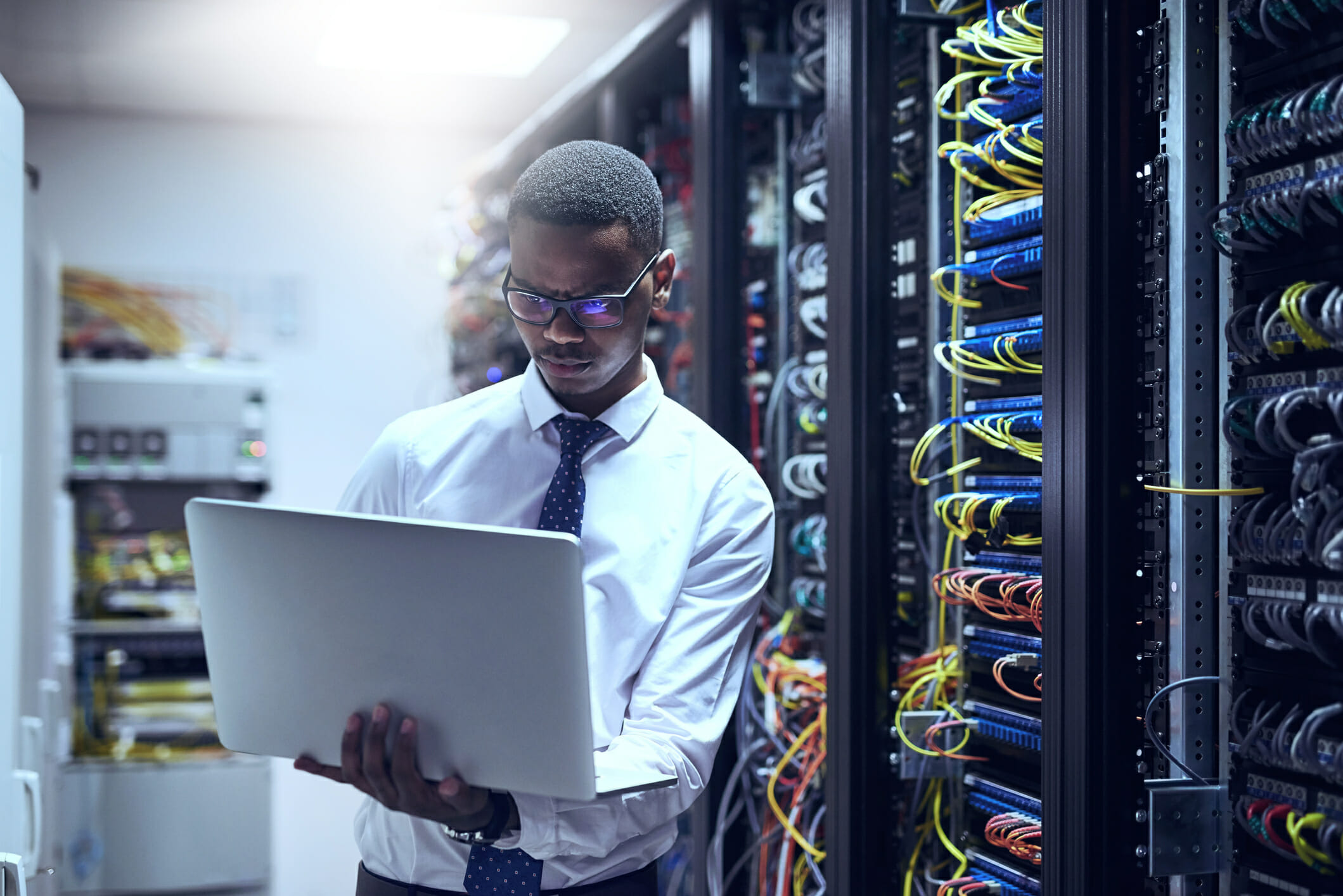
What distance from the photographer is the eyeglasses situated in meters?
1.33

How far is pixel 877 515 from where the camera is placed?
2.03 metres

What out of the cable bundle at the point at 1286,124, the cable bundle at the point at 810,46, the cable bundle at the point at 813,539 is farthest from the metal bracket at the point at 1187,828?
the cable bundle at the point at 810,46

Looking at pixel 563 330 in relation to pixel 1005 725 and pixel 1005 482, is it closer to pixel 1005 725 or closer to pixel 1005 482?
pixel 1005 482

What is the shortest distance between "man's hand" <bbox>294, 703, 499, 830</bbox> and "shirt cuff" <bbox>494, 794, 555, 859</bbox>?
8cm

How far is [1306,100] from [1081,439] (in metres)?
0.44

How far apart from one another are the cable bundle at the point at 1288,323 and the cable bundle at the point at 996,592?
1.36 feet

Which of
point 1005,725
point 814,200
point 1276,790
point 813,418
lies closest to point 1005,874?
point 1005,725

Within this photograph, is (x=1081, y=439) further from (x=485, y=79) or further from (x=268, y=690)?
(x=485, y=79)

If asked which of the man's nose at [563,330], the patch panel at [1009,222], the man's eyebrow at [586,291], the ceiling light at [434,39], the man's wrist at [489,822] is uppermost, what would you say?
the ceiling light at [434,39]

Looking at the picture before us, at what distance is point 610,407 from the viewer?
1438 millimetres

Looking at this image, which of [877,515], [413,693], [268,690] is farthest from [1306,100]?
[268,690]

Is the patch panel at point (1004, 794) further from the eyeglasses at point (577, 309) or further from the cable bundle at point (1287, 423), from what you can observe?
the eyeglasses at point (577, 309)

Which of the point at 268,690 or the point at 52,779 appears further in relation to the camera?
the point at 52,779

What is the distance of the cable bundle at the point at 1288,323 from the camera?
1233 millimetres
